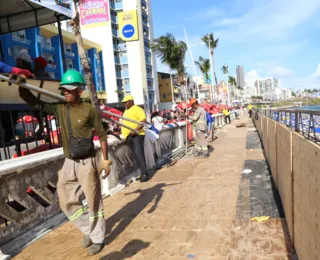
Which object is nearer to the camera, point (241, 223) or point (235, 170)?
point (241, 223)

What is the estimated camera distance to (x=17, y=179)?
12.4ft

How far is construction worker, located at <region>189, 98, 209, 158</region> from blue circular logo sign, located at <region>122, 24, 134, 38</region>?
127ft

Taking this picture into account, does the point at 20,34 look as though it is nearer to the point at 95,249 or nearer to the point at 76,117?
the point at 76,117

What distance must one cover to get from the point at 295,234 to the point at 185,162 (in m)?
5.86

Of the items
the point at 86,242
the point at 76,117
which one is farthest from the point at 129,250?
the point at 76,117

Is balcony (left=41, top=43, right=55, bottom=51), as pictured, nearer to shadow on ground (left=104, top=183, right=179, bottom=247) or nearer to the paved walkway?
the paved walkway

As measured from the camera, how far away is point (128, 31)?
4584 centimetres

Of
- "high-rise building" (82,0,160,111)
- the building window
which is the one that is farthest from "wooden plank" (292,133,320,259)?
"high-rise building" (82,0,160,111)

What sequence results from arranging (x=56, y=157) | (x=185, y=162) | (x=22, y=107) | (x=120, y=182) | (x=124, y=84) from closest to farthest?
(x=56, y=157) < (x=22, y=107) < (x=120, y=182) < (x=185, y=162) < (x=124, y=84)

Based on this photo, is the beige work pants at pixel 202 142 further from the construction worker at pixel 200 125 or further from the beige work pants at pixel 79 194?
the beige work pants at pixel 79 194

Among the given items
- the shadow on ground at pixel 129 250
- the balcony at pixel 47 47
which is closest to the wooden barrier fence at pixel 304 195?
the shadow on ground at pixel 129 250

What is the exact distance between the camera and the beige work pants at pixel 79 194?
3.49 m

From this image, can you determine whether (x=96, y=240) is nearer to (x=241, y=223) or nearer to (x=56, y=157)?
(x=56, y=157)

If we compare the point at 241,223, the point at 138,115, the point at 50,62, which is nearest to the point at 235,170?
the point at 138,115
